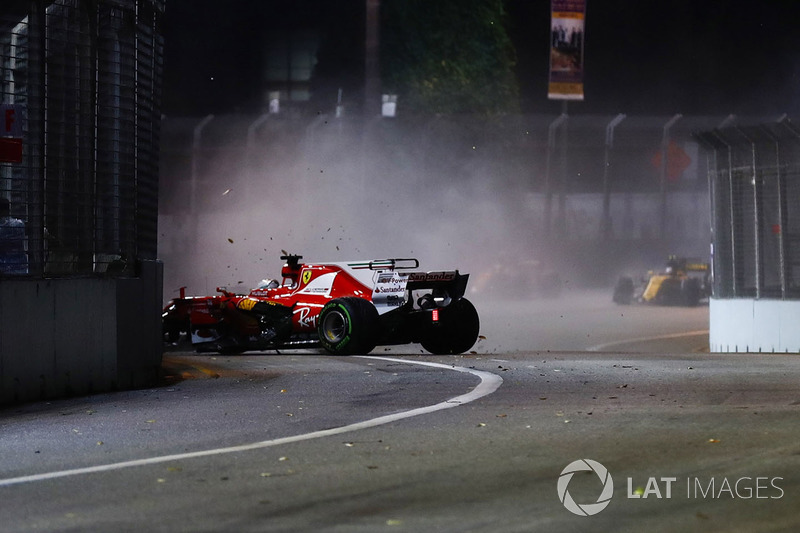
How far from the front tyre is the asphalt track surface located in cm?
327

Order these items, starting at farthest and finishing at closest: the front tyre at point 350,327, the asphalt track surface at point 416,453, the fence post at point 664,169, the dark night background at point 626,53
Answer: the dark night background at point 626,53, the fence post at point 664,169, the front tyre at point 350,327, the asphalt track surface at point 416,453

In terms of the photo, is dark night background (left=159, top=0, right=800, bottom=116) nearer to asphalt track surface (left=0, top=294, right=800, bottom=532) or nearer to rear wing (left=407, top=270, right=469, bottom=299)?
rear wing (left=407, top=270, right=469, bottom=299)

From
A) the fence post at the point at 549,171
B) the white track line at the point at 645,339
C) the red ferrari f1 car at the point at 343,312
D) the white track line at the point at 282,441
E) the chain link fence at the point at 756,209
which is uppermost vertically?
the fence post at the point at 549,171

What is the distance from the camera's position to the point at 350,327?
1723 cm

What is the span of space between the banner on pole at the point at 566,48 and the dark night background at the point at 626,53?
947 cm

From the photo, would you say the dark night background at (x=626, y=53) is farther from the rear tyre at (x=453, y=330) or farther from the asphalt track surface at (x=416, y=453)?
the asphalt track surface at (x=416, y=453)

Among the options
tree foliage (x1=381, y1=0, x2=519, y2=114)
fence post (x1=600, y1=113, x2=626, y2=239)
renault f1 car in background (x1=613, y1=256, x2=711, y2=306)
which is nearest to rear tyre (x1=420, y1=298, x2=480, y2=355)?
renault f1 car in background (x1=613, y1=256, x2=711, y2=306)

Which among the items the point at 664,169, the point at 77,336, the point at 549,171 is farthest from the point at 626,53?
the point at 77,336

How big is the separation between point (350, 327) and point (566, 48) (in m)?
30.7

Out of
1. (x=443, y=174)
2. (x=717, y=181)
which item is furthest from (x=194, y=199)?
(x=717, y=181)

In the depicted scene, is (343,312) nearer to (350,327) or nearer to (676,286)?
(350,327)

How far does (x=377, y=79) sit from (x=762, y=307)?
25.0 m

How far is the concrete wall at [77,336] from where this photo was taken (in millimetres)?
11336

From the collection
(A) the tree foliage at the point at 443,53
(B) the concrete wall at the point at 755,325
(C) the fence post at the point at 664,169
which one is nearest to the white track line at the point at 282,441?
(B) the concrete wall at the point at 755,325
